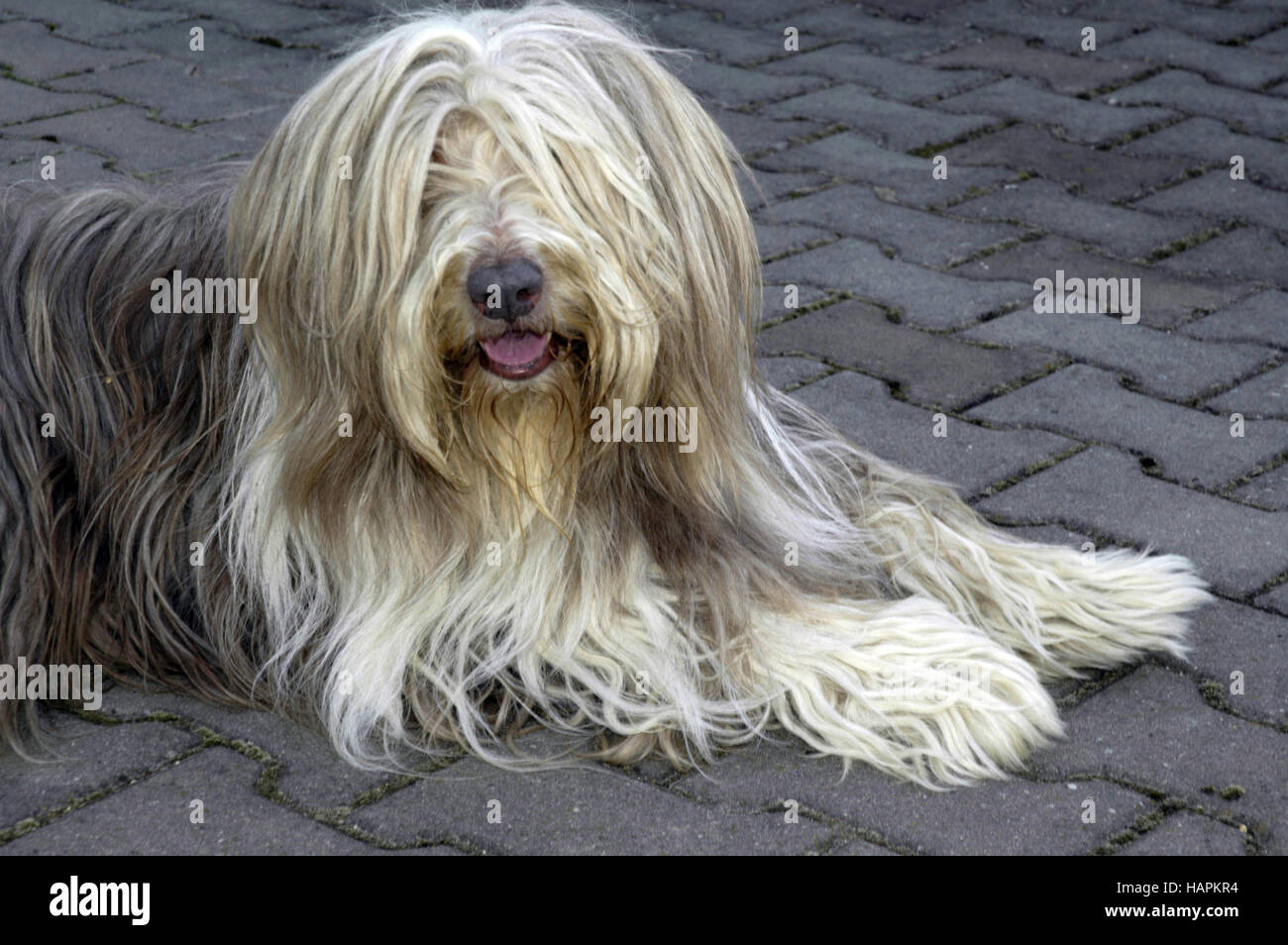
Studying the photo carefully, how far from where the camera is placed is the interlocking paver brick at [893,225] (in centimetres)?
557

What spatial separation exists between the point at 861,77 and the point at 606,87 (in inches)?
168

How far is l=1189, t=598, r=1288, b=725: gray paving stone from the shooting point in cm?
335

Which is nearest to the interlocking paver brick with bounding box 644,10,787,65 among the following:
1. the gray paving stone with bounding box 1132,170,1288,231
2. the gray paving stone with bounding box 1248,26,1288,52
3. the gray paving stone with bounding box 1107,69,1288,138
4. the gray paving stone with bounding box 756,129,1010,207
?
the gray paving stone with bounding box 756,129,1010,207

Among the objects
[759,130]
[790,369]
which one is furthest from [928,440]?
[759,130]

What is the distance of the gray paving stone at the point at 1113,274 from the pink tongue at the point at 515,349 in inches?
104

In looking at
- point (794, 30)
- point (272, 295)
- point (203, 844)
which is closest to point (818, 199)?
point (794, 30)

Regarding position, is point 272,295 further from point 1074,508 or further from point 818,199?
point 818,199

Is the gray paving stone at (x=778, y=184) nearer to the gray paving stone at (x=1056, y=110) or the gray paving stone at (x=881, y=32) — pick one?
the gray paving stone at (x=1056, y=110)

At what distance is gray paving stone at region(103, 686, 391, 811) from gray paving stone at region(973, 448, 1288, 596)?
165 cm

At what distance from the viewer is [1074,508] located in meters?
4.11

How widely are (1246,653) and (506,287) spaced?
5.51ft

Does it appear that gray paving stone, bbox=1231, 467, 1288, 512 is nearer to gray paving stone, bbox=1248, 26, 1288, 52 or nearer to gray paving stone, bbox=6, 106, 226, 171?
gray paving stone, bbox=6, 106, 226, 171

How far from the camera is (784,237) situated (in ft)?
18.5

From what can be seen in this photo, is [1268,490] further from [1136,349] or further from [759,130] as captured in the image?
[759,130]
